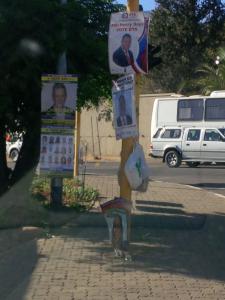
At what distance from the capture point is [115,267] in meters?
8.95

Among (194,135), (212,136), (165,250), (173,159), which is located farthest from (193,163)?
(165,250)

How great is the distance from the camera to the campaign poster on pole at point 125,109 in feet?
31.4

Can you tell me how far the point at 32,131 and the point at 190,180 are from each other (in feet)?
42.5

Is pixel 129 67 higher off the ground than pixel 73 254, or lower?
higher

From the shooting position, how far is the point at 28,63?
11.0 metres

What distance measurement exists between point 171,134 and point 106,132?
35.4 ft

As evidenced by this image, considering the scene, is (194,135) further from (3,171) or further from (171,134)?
(3,171)

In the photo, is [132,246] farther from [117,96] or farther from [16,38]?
[16,38]

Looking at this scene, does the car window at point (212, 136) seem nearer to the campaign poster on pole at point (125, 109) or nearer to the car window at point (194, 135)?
the car window at point (194, 135)

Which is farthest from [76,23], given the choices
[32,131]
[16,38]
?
[32,131]

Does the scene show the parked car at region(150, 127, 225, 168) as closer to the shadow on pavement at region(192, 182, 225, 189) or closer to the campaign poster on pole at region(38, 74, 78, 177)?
the shadow on pavement at region(192, 182, 225, 189)

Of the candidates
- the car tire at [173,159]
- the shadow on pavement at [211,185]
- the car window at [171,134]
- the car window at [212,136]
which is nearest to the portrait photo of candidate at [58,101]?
the shadow on pavement at [211,185]

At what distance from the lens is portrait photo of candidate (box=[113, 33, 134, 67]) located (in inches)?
378

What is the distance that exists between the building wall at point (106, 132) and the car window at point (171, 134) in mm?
8344
